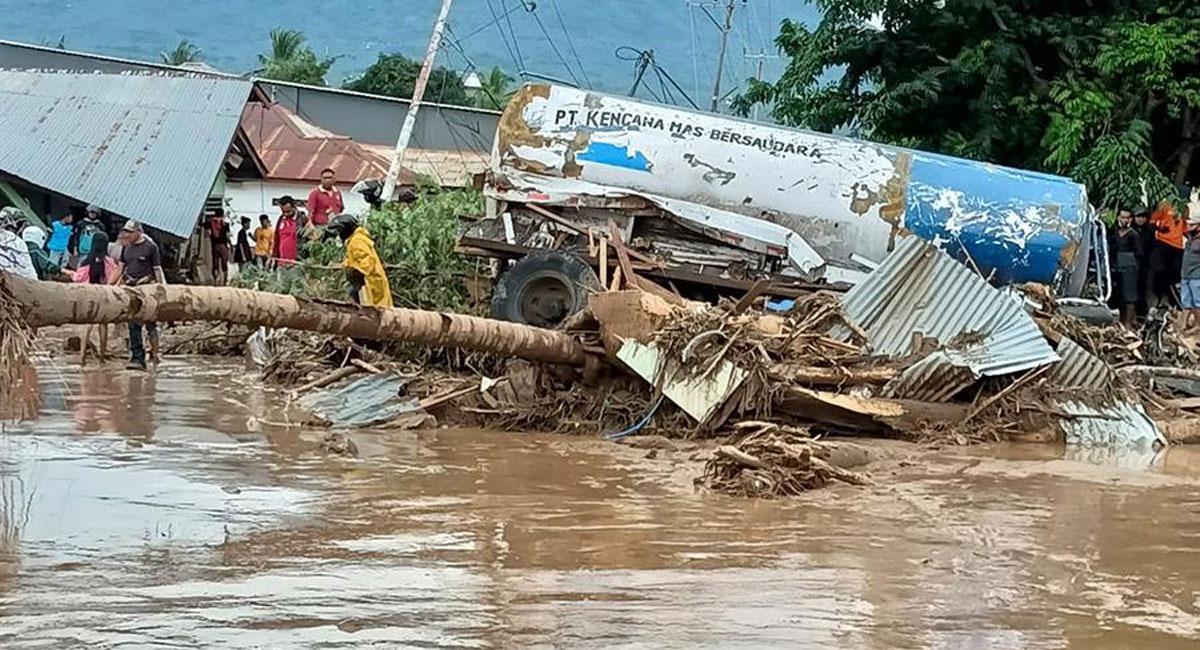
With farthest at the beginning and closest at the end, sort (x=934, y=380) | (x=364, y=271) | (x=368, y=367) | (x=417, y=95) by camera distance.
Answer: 1. (x=417, y=95)
2. (x=364, y=271)
3. (x=368, y=367)
4. (x=934, y=380)

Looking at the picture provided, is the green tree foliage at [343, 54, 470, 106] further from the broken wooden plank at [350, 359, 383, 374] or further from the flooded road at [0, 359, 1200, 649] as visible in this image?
the flooded road at [0, 359, 1200, 649]

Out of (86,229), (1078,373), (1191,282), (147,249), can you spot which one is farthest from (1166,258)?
(86,229)

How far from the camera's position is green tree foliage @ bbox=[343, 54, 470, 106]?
5041 centimetres

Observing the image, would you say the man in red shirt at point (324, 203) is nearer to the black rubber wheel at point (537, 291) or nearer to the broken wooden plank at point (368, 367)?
the black rubber wheel at point (537, 291)

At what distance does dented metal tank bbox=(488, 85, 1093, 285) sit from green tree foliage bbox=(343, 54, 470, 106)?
3551 cm

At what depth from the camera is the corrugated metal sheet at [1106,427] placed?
11227 mm

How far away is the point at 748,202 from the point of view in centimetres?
1416

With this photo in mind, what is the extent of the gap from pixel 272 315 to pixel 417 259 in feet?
16.3

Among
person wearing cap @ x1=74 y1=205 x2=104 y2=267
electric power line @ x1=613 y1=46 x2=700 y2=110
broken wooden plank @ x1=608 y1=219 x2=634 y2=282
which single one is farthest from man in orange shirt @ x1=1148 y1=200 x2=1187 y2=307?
person wearing cap @ x1=74 y1=205 x2=104 y2=267

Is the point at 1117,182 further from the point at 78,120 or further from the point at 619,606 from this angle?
the point at 78,120

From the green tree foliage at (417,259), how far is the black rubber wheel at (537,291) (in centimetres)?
91

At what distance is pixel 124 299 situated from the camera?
8.52 meters

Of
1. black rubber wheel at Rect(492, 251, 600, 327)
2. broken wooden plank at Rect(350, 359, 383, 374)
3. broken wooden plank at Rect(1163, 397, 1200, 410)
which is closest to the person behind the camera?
broken wooden plank at Rect(350, 359, 383, 374)

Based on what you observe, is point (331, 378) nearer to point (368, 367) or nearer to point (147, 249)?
→ point (368, 367)
